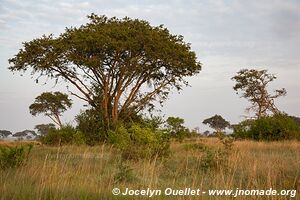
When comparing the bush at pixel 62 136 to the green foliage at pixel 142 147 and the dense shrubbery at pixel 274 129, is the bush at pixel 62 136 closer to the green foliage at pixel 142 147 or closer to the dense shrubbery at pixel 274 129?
the green foliage at pixel 142 147

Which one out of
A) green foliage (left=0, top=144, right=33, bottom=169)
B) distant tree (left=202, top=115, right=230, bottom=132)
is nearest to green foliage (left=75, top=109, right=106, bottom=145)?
green foliage (left=0, top=144, right=33, bottom=169)

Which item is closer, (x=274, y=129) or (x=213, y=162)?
(x=213, y=162)

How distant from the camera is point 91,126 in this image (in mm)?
22047

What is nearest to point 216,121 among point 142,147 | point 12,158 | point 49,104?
point 49,104

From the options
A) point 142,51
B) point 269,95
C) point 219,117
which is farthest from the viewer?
point 219,117

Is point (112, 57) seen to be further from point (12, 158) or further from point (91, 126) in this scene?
point (12, 158)

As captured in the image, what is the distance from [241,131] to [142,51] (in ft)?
28.0

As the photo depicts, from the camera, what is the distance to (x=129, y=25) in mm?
22125

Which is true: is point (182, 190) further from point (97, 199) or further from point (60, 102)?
point (60, 102)

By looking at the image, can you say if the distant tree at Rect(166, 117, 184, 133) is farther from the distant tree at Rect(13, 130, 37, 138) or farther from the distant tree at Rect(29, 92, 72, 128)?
the distant tree at Rect(13, 130, 37, 138)

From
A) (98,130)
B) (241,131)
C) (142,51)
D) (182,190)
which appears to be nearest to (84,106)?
(98,130)

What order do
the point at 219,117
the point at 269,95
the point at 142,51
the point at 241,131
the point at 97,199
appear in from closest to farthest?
the point at 97,199, the point at 142,51, the point at 241,131, the point at 269,95, the point at 219,117

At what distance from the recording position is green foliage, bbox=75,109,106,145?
69.6 feet

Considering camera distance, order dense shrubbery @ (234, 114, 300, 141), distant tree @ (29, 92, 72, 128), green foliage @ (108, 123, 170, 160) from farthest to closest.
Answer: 1. distant tree @ (29, 92, 72, 128)
2. dense shrubbery @ (234, 114, 300, 141)
3. green foliage @ (108, 123, 170, 160)
